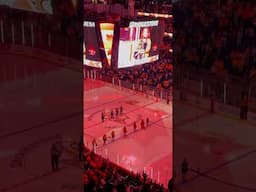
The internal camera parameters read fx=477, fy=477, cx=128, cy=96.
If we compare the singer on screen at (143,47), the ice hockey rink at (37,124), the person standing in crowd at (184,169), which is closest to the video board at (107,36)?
the singer on screen at (143,47)

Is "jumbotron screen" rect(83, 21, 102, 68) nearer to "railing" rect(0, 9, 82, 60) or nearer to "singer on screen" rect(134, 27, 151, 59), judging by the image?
"singer on screen" rect(134, 27, 151, 59)

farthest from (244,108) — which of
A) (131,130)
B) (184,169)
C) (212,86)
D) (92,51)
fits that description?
(92,51)

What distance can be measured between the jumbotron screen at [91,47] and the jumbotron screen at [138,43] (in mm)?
324

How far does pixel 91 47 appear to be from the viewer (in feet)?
17.9

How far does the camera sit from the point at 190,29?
1.89 m

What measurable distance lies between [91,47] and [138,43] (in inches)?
21.8

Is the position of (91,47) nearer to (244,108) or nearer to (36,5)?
(36,5)

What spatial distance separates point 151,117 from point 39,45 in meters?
2.91

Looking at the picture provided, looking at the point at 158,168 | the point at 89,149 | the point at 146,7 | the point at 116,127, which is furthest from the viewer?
the point at 146,7

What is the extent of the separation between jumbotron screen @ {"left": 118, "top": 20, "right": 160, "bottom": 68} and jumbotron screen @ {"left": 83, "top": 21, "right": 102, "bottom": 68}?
0.32m

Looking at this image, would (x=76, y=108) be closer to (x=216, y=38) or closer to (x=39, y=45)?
(x=39, y=45)

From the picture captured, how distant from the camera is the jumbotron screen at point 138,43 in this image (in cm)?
506

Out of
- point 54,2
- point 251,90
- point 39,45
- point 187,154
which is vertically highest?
point 54,2

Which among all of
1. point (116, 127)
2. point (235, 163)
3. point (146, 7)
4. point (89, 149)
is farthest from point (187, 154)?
point (146, 7)
